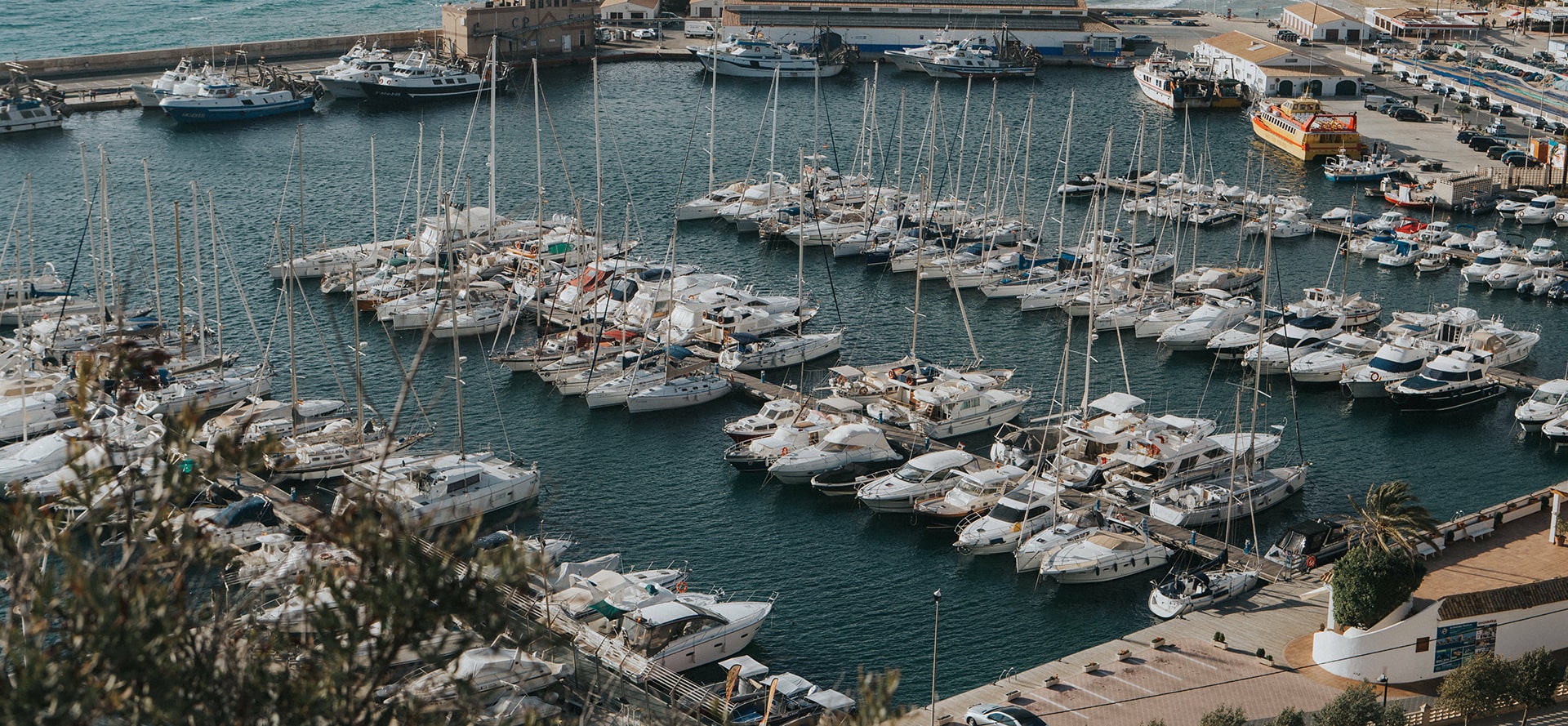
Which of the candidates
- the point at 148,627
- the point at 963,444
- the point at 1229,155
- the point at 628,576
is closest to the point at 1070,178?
the point at 1229,155

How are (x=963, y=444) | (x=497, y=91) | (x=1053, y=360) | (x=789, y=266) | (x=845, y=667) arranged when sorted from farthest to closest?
(x=497, y=91), (x=789, y=266), (x=1053, y=360), (x=963, y=444), (x=845, y=667)

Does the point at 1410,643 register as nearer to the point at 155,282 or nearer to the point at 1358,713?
the point at 1358,713

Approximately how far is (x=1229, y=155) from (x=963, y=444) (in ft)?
151

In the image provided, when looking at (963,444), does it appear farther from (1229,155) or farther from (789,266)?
(1229,155)

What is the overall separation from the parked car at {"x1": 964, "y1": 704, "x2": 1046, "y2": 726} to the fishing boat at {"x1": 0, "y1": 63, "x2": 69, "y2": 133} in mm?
78956

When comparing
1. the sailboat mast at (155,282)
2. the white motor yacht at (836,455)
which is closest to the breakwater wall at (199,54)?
the sailboat mast at (155,282)

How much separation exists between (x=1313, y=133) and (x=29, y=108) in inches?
2772

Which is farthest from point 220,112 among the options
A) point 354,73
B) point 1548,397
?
point 1548,397

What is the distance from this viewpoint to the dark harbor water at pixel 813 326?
4328 cm

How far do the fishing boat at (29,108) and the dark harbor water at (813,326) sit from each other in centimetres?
163

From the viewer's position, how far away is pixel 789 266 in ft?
237

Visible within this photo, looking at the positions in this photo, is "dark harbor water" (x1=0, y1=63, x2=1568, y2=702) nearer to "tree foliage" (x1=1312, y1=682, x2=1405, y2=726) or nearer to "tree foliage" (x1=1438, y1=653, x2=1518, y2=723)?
"tree foliage" (x1=1312, y1=682, x2=1405, y2=726)

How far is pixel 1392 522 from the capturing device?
122 ft

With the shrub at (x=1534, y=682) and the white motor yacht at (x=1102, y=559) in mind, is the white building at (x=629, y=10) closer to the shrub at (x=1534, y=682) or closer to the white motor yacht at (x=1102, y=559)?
the white motor yacht at (x=1102, y=559)
